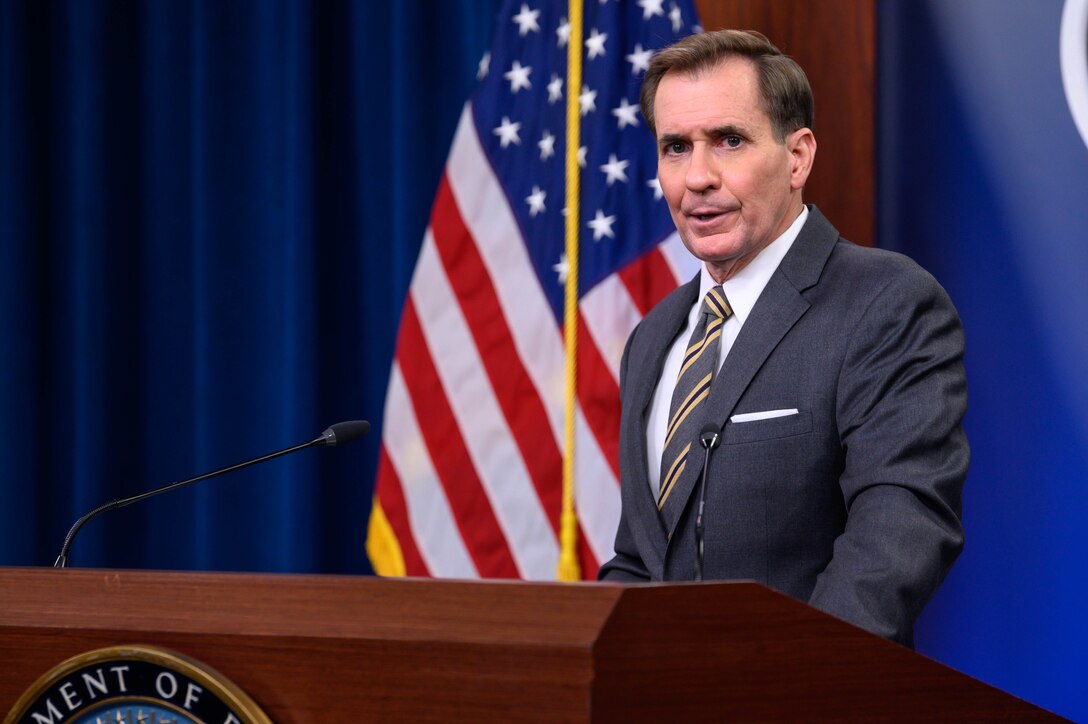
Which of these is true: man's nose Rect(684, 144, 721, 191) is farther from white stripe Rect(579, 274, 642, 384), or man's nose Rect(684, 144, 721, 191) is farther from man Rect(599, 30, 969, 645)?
white stripe Rect(579, 274, 642, 384)

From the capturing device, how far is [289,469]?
3373 millimetres

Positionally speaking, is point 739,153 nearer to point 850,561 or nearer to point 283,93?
point 850,561

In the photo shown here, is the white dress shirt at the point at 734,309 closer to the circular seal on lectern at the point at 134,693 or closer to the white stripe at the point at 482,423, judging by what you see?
the circular seal on lectern at the point at 134,693

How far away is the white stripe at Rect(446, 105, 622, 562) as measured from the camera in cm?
284

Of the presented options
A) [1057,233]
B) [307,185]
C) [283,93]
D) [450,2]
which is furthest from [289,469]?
[1057,233]

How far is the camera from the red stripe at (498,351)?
9.62 ft

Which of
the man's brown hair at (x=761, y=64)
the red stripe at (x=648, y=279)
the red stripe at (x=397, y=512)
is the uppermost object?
the man's brown hair at (x=761, y=64)

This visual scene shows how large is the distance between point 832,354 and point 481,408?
1.49 metres

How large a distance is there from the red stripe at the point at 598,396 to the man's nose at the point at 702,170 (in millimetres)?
1085

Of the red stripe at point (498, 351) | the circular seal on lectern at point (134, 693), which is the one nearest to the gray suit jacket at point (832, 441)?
the circular seal on lectern at point (134, 693)

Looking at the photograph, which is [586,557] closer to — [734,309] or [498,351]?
[498,351]

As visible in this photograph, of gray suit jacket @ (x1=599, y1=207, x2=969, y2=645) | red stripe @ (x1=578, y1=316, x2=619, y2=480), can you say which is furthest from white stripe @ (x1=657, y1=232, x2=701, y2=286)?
gray suit jacket @ (x1=599, y1=207, x2=969, y2=645)

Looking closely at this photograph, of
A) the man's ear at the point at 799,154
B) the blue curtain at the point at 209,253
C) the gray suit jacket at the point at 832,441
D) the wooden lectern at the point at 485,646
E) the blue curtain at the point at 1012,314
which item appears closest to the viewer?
the wooden lectern at the point at 485,646

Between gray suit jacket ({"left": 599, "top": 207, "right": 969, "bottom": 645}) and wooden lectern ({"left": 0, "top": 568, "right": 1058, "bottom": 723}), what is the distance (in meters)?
0.39
